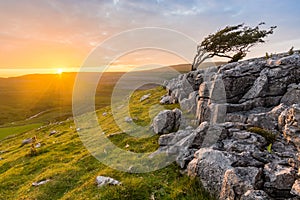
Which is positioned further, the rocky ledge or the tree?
the tree

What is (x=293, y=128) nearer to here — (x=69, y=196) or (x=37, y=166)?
(x=69, y=196)

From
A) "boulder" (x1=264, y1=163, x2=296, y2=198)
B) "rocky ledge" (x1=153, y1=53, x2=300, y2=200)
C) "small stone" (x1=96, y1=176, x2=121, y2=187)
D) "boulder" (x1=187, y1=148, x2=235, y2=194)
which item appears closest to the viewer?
"boulder" (x1=264, y1=163, x2=296, y2=198)

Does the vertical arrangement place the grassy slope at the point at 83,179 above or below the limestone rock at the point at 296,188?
below

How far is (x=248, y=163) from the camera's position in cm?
1427

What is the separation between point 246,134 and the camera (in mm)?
16922

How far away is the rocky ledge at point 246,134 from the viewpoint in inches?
501

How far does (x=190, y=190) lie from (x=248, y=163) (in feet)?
12.8

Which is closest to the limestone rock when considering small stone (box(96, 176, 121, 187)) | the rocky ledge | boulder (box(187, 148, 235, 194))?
the rocky ledge

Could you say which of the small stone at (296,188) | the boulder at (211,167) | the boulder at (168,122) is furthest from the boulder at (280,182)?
the boulder at (168,122)

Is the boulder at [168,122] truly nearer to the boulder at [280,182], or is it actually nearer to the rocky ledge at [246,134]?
the rocky ledge at [246,134]

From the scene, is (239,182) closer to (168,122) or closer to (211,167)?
(211,167)

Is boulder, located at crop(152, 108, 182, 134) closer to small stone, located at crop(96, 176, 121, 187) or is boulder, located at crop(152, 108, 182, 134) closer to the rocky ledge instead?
the rocky ledge

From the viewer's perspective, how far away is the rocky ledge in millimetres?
12727

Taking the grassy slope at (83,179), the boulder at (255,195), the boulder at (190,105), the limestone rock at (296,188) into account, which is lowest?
the grassy slope at (83,179)
